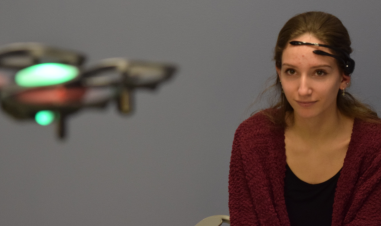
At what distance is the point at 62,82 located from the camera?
3.61 ft

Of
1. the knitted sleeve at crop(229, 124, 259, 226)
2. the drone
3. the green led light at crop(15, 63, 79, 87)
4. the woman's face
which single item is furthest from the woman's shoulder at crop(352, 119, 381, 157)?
the green led light at crop(15, 63, 79, 87)

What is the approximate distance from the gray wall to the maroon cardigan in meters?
0.16

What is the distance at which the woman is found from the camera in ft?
3.00

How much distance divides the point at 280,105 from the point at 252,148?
0.48 ft

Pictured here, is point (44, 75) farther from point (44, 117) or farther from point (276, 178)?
point (276, 178)

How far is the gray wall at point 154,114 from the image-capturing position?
1120 millimetres

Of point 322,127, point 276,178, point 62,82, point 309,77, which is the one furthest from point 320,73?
point 62,82

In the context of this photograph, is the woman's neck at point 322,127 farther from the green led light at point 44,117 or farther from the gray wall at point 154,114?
the green led light at point 44,117

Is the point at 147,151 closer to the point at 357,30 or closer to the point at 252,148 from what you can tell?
the point at 252,148

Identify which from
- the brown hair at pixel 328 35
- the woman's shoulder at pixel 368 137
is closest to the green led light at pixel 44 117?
the brown hair at pixel 328 35

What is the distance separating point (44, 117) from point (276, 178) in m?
0.61

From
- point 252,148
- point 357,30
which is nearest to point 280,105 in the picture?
point 252,148

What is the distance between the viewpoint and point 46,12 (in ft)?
3.58

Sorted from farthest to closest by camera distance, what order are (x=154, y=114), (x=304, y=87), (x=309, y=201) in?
1. (x=154, y=114)
2. (x=309, y=201)
3. (x=304, y=87)
